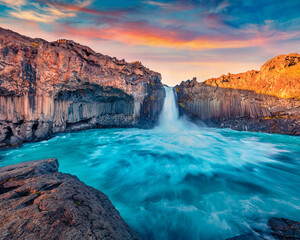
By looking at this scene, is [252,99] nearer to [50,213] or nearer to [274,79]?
[274,79]

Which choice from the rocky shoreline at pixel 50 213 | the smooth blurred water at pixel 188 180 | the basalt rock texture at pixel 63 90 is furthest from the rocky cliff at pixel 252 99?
the rocky shoreline at pixel 50 213

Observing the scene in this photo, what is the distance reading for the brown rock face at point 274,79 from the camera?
12414mm

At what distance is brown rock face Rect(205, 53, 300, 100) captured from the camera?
489 inches

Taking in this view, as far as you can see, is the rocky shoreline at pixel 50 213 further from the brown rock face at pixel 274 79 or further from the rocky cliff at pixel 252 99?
the brown rock face at pixel 274 79

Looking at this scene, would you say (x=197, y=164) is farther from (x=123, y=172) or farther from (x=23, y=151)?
(x=23, y=151)

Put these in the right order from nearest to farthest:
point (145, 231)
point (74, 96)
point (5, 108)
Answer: point (145, 231), point (5, 108), point (74, 96)

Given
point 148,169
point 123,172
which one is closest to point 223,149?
point 148,169

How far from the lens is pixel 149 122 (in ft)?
50.4

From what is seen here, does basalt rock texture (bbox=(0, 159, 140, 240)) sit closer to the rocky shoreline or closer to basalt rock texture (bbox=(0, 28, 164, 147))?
the rocky shoreline

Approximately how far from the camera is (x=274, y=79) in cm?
1342

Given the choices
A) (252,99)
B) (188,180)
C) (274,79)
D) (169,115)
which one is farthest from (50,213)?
(274,79)

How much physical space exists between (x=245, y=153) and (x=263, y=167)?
1.88 m

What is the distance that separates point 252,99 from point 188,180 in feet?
45.6

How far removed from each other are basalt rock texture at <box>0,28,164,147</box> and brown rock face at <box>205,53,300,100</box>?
32.0 ft
